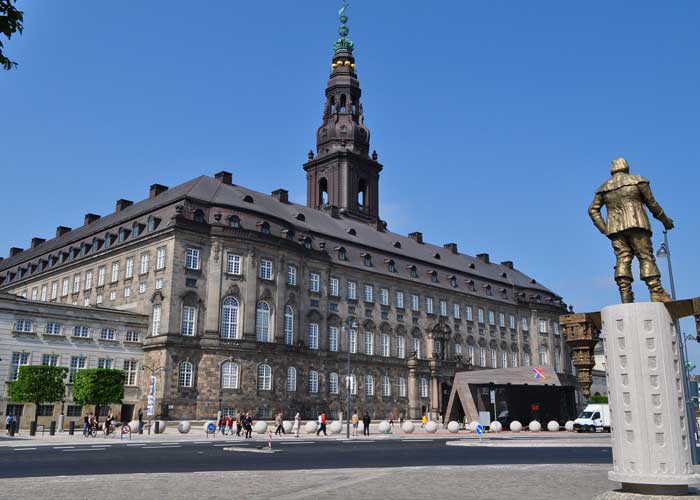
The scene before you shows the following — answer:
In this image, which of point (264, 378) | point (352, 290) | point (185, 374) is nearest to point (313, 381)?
point (264, 378)

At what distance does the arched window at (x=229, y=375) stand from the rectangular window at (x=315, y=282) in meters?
14.6

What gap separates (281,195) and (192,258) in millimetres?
23121

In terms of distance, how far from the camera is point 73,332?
194 ft

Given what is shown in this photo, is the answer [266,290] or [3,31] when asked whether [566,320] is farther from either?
[266,290]

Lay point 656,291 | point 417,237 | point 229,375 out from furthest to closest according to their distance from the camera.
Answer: point 417,237
point 229,375
point 656,291

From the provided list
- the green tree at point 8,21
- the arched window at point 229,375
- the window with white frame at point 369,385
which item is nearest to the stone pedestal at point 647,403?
the green tree at point 8,21

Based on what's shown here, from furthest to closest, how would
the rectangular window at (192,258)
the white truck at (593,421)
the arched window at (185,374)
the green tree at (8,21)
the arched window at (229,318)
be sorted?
the arched window at (229,318)
the rectangular window at (192,258)
the arched window at (185,374)
the white truck at (593,421)
the green tree at (8,21)

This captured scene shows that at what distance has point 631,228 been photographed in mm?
12453

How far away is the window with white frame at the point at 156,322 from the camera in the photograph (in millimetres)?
61531

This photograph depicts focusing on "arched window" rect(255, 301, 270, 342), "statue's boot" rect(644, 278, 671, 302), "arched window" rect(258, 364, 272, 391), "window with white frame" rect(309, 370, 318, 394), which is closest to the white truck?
"window with white frame" rect(309, 370, 318, 394)

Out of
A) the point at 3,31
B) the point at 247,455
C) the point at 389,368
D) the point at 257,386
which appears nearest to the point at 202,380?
the point at 257,386

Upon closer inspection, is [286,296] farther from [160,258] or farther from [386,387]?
[386,387]

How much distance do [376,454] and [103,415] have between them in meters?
39.9

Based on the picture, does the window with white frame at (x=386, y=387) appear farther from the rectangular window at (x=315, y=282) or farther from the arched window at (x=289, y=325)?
the arched window at (x=289, y=325)
